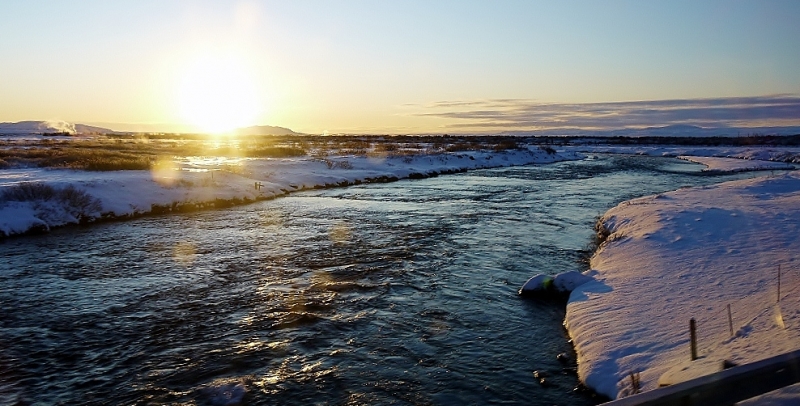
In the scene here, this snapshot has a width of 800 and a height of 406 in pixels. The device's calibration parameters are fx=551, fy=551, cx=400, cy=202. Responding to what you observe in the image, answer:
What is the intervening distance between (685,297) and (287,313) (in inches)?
293

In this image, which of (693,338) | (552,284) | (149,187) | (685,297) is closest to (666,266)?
(685,297)

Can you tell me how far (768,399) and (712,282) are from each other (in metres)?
5.86

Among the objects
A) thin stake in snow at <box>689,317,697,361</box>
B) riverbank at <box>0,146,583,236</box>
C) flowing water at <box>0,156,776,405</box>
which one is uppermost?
riverbank at <box>0,146,583,236</box>

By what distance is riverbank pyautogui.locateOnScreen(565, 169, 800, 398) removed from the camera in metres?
7.41

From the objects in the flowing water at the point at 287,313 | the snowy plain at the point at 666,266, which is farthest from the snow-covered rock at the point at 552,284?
the flowing water at the point at 287,313

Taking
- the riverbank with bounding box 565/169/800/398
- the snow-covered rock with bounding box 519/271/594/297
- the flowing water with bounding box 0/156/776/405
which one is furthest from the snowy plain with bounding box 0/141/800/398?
the flowing water with bounding box 0/156/776/405

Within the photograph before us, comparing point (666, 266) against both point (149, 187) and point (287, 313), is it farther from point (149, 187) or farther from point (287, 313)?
point (149, 187)

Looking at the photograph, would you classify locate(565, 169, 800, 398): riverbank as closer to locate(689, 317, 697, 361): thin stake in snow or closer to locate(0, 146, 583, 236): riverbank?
locate(689, 317, 697, 361): thin stake in snow

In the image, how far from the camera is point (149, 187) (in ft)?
Answer: 86.5

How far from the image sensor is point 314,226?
68.1ft

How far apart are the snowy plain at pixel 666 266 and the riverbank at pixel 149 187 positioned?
89 millimetres

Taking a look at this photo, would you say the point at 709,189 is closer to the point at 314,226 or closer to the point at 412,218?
the point at 412,218

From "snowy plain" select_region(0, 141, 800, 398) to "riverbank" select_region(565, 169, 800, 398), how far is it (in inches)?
0.8

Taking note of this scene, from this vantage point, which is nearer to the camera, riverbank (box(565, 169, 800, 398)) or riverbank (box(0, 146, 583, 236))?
riverbank (box(565, 169, 800, 398))
